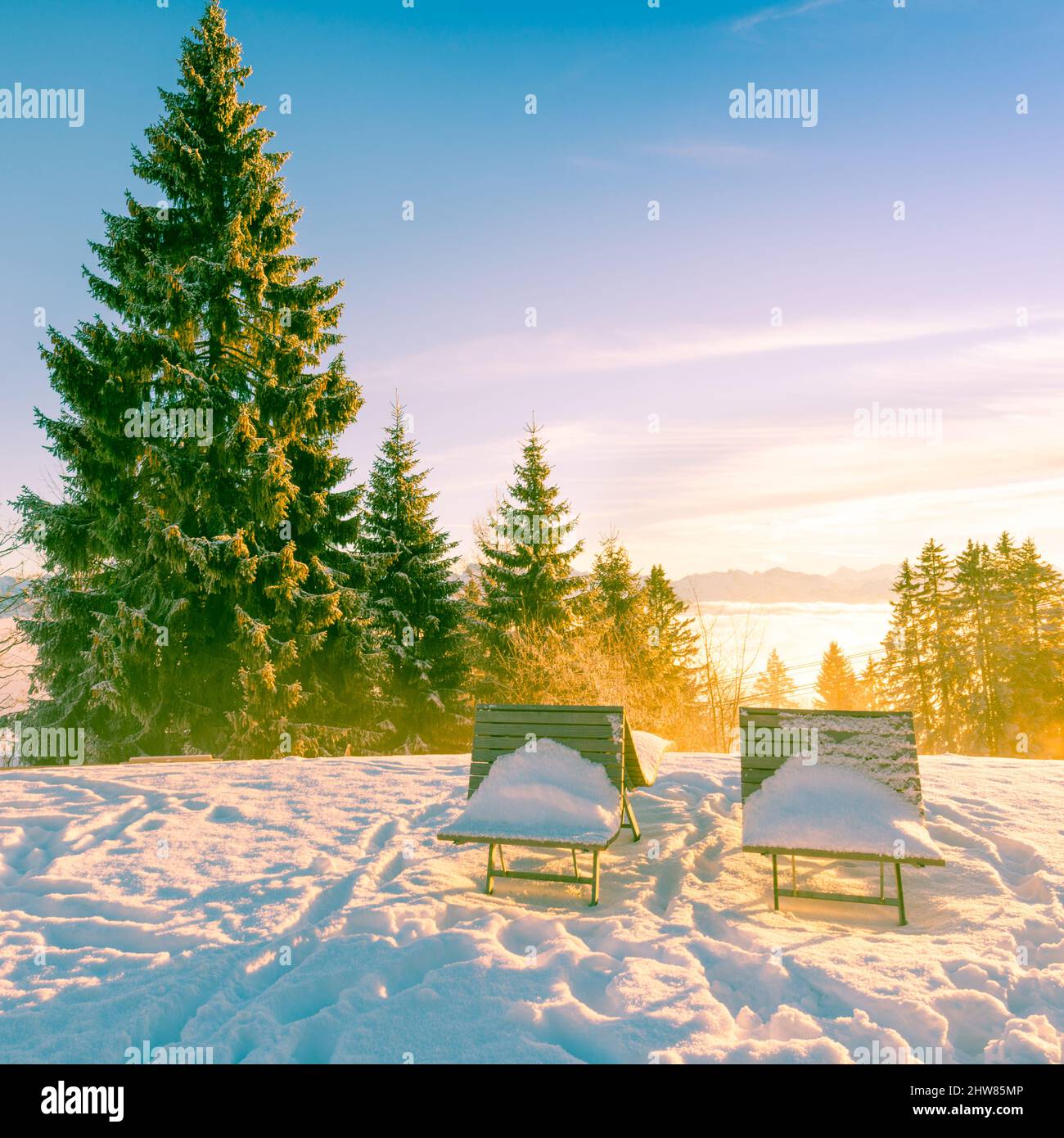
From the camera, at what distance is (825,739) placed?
5.16 meters

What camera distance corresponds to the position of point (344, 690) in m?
17.9

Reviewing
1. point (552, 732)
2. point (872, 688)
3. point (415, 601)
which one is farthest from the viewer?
point (872, 688)

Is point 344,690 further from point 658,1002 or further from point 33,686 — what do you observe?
point 658,1002

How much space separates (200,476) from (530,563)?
11.7 m

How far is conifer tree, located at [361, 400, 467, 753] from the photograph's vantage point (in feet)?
71.4

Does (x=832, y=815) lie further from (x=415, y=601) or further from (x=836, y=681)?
(x=836, y=681)

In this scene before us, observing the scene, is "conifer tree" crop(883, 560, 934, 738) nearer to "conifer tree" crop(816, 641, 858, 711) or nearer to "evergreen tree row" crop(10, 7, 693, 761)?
"conifer tree" crop(816, 641, 858, 711)

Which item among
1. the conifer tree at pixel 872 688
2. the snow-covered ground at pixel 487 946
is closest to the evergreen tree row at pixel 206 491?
the snow-covered ground at pixel 487 946

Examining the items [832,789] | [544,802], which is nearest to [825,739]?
[832,789]

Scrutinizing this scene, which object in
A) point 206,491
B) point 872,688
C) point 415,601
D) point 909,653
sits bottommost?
point 872,688

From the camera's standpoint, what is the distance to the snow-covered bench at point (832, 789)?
453 cm

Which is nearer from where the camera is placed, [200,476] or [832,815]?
[832,815]

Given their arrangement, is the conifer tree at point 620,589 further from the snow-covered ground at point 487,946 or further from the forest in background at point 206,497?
the snow-covered ground at point 487,946

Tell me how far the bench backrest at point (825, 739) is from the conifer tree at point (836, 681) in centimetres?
5892
